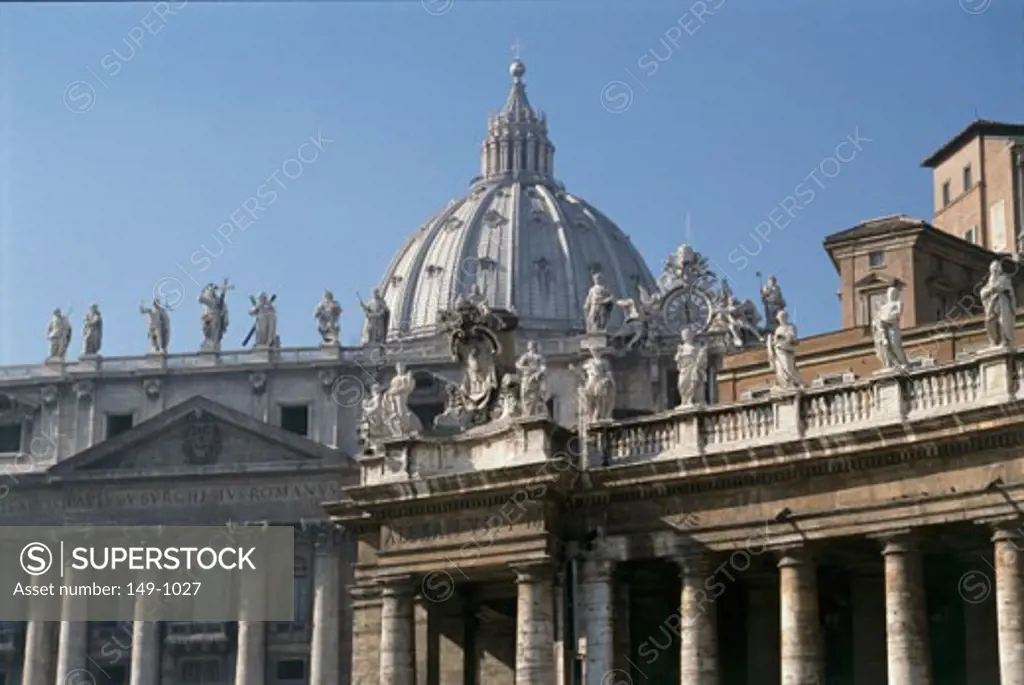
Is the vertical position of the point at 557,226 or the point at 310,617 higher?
the point at 557,226

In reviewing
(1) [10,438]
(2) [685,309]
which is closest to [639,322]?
(2) [685,309]

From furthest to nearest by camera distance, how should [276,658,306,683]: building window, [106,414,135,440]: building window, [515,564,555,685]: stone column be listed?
[106,414,135,440]: building window < [276,658,306,683]: building window < [515,564,555,685]: stone column

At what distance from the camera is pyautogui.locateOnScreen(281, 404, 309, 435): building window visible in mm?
113000

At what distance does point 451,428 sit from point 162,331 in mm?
65689

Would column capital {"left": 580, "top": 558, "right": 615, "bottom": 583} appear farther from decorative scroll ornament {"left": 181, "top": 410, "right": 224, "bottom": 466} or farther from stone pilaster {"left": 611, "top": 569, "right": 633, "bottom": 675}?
decorative scroll ornament {"left": 181, "top": 410, "right": 224, "bottom": 466}

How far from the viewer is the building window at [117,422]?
377 feet

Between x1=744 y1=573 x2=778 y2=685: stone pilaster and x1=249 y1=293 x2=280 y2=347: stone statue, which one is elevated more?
x1=249 y1=293 x2=280 y2=347: stone statue

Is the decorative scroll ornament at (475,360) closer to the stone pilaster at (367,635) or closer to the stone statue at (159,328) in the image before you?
the stone pilaster at (367,635)

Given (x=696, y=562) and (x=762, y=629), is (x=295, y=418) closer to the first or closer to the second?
(x=762, y=629)

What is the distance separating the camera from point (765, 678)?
48.3 meters

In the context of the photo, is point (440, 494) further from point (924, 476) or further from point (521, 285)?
point (521, 285)

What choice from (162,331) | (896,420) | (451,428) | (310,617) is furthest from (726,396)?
(162,331)

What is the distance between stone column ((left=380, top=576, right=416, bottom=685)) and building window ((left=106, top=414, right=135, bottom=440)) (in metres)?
67.4

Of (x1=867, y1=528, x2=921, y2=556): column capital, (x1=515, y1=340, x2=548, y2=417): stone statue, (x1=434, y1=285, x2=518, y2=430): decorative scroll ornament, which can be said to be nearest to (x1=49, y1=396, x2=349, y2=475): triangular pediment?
(x1=434, y1=285, x2=518, y2=430): decorative scroll ornament
